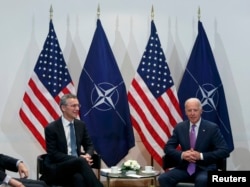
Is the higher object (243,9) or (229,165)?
(243,9)

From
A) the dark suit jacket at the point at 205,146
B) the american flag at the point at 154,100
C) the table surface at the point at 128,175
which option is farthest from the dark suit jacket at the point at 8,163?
the american flag at the point at 154,100

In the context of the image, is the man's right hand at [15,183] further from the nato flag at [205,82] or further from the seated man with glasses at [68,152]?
the nato flag at [205,82]

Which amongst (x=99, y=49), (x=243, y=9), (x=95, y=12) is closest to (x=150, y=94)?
(x=99, y=49)

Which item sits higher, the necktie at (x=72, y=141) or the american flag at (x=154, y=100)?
the american flag at (x=154, y=100)

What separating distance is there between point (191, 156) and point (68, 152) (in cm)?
135

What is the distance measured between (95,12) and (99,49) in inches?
22.2

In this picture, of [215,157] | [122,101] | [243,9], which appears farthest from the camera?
[243,9]

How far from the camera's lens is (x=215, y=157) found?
4.96m

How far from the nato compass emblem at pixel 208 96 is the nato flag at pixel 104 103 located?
40.2 inches

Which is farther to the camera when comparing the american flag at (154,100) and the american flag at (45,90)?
the american flag at (154,100)

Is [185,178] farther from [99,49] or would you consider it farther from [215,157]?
[99,49]

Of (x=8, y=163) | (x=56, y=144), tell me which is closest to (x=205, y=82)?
(x=56, y=144)

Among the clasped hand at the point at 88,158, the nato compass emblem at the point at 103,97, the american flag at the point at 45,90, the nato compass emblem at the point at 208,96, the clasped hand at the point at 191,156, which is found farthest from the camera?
the nato compass emblem at the point at 208,96

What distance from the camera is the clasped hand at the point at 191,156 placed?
4953 mm
